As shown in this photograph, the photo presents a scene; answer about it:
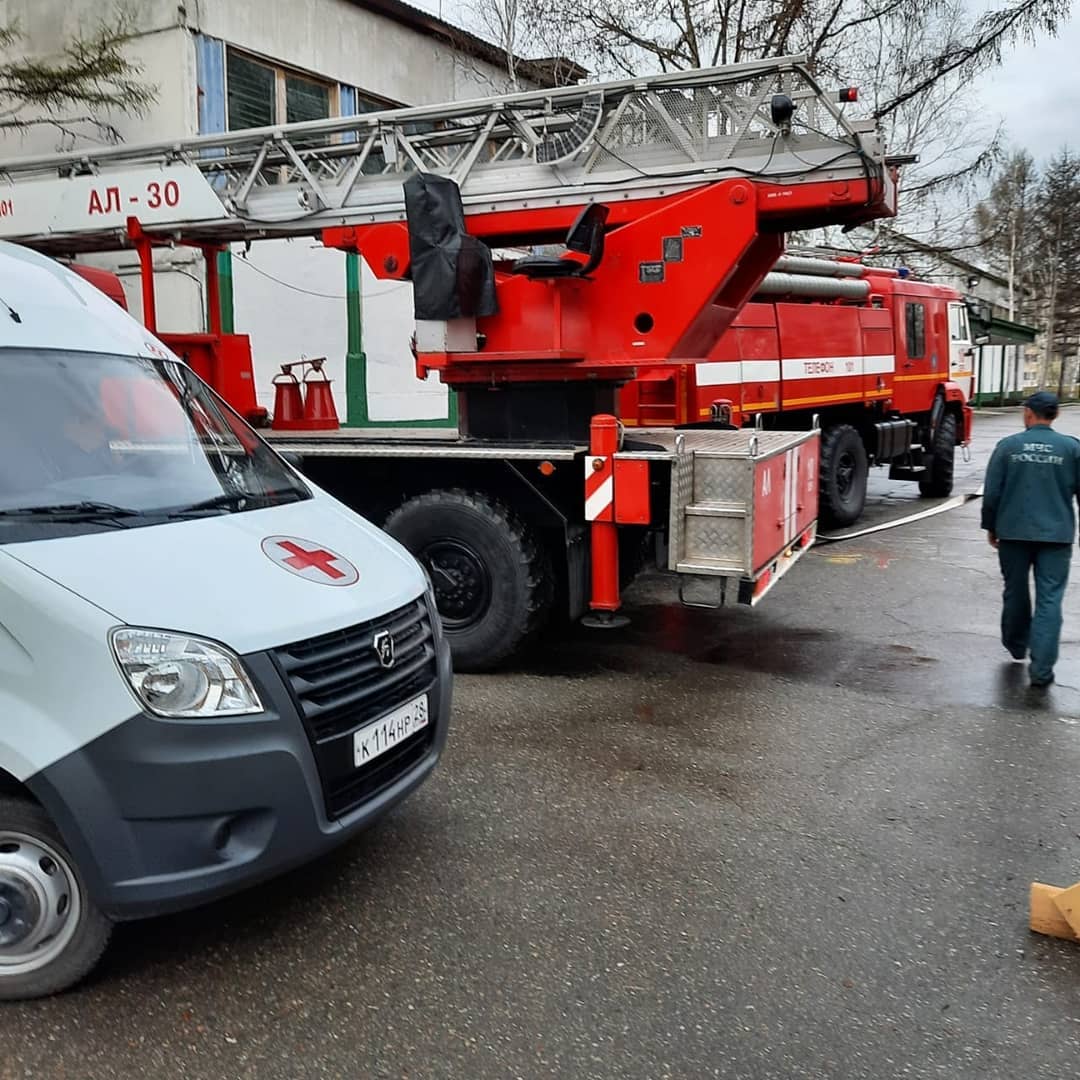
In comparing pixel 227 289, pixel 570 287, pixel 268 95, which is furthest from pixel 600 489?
pixel 268 95

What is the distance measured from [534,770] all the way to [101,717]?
93.2 inches

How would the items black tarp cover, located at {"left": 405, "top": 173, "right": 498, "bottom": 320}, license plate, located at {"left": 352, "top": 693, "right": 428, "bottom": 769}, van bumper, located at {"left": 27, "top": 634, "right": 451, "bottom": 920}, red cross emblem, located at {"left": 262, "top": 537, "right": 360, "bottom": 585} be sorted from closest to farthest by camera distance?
van bumper, located at {"left": 27, "top": 634, "right": 451, "bottom": 920} → license plate, located at {"left": 352, "top": 693, "right": 428, "bottom": 769} → red cross emblem, located at {"left": 262, "top": 537, "right": 360, "bottom": 585} → black tarp cover, located at {"left": 405, "top": 173, "right": 498, "bottom": 320}

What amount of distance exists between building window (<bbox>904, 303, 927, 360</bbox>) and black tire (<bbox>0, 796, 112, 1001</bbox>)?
12878 millimetres

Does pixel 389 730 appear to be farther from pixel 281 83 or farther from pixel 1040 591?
pixel 281 83

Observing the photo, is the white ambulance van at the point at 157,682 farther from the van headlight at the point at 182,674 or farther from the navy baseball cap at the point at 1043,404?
the navy baseball cap at the point at 1043,404

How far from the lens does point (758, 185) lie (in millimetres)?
6082

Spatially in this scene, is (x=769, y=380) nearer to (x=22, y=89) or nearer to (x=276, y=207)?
(x=276, y=207)

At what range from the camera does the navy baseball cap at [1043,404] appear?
6.11m

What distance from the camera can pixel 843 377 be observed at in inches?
482

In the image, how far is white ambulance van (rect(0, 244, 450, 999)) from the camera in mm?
2760

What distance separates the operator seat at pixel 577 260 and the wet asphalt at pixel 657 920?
2.56m

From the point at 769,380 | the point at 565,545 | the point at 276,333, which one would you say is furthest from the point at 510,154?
the point at 276,333

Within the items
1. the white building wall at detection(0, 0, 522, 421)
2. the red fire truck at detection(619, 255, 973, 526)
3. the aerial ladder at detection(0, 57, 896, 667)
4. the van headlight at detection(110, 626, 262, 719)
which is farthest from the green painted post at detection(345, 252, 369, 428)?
the van headlight at detection(110, 626, 262, 719)

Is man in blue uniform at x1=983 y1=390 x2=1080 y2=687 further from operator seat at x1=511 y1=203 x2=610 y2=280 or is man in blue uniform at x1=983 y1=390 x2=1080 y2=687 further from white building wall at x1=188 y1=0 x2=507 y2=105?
white building wall at x1=188 y1=0 x2=507 y2=105
